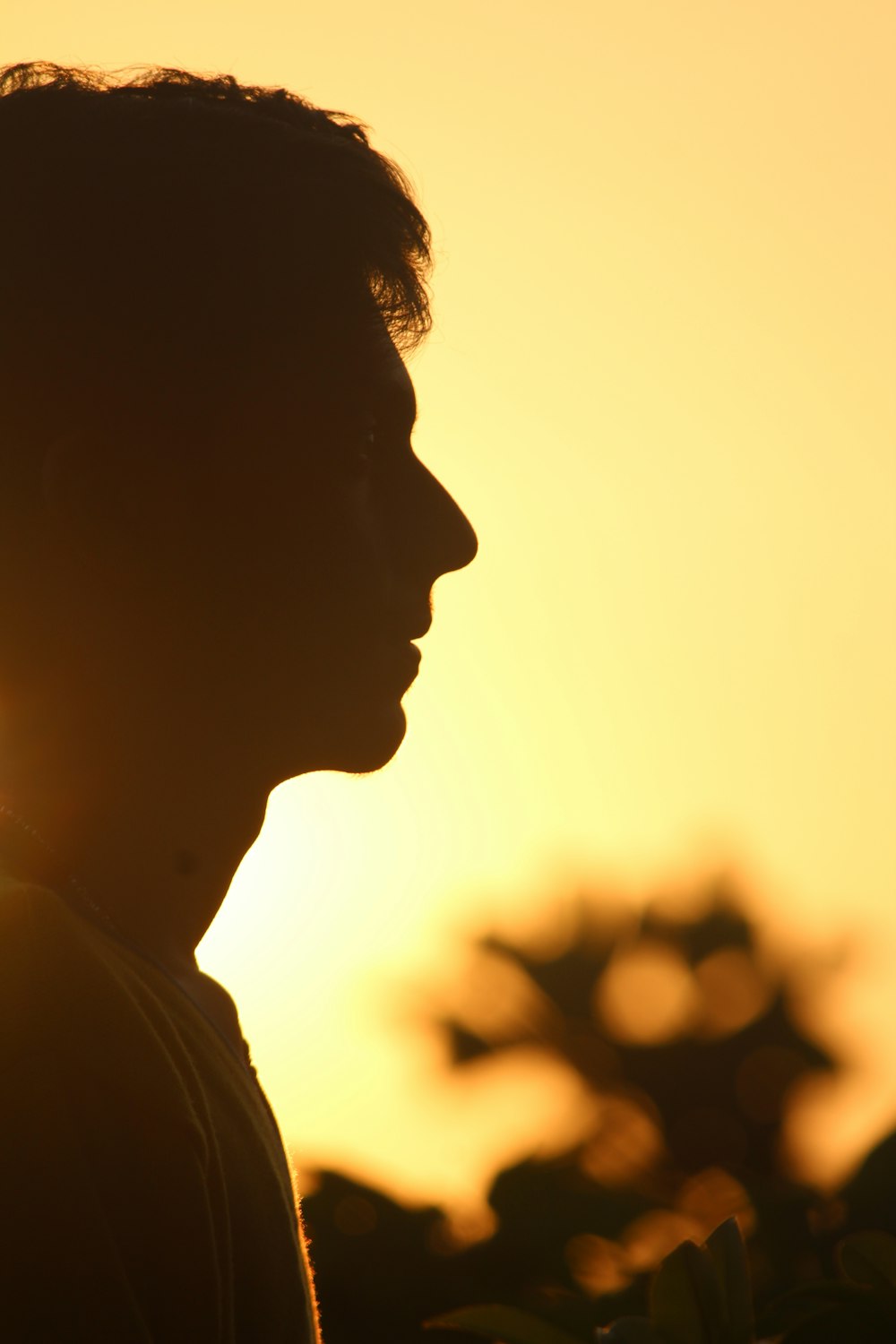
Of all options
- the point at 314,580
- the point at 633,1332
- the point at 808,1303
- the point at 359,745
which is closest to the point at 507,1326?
the point at 633,1332

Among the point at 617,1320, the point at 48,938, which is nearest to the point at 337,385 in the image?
the point at 48,938

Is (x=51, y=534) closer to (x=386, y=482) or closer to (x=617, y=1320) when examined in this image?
(x=386, y=482)

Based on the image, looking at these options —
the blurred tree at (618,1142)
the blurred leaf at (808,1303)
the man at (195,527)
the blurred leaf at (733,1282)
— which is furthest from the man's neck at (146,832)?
the blurred tree at (618,1142)

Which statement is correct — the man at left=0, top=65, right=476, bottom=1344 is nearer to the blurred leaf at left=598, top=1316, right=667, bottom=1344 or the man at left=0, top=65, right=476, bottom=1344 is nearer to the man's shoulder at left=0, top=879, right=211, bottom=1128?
the man's shoulder at left=0, top=879, right=211, bottom=1128

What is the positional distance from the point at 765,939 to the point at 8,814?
17434 millimetres

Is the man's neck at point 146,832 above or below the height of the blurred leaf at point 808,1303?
above

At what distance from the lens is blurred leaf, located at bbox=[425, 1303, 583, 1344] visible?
8.89 feet

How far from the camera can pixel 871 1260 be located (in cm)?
273

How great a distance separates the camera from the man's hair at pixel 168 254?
2701mm

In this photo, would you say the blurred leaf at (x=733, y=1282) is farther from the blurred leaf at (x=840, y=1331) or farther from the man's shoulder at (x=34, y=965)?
the man's shoulder at (x=34, y=965)

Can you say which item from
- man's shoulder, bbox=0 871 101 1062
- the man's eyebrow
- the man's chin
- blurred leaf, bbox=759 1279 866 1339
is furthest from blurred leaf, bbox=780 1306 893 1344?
the man's eyebrow

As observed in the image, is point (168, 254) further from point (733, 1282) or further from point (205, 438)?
point (733, 1282)

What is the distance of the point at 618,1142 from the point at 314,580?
1509 centimetres

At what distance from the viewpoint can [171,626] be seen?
2740mm
